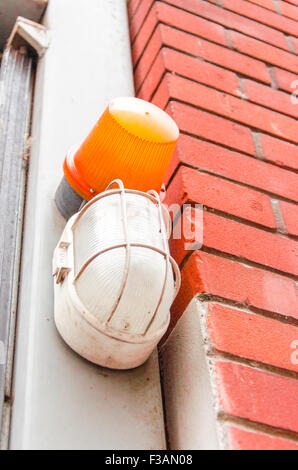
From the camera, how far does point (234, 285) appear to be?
0.84 metres

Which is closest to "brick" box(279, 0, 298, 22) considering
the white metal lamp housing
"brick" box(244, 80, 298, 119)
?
"brick" box(244, 80, 298, 119)

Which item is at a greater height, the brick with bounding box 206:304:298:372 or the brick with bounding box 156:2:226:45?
the brick with bounding box 156:2:226:45

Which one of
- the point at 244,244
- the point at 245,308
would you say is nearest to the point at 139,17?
the point at 244,244

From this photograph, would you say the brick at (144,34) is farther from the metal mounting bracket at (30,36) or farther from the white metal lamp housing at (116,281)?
the white metal lamp housing at (116,281)

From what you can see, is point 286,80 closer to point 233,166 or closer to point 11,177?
point 233,166

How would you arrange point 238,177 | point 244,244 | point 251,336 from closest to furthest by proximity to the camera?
point 251,336
point 244,244
point 238,177

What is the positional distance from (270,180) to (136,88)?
431 millimetres

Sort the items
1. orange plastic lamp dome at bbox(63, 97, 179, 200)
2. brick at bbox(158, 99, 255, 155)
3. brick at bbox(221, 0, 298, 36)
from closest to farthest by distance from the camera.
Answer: orange plastic lamp dome at bbox(63, 97, 179, 200)
brick at bbox(158, 99, 255, 155)
brick at bbox(221, 0, 298, 36)

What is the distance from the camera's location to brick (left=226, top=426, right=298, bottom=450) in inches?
25.8

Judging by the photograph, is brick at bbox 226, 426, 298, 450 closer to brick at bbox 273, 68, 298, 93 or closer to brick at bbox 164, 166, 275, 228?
brick at bbox 164, 166, 275, 228

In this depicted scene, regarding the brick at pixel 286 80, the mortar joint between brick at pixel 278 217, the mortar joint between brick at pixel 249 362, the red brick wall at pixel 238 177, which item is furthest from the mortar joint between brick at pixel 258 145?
the mortar joint between brick at pixel 249 362

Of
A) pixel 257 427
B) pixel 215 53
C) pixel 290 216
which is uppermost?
pixel 215 53

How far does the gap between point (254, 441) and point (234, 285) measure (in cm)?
25

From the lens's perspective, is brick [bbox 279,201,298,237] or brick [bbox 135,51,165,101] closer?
brick [bbox 279,201,298,237]
